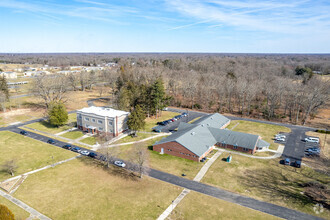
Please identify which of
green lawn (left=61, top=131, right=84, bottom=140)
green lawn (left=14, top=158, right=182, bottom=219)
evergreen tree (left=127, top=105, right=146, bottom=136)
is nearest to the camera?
green lawn (left=14, top=158, right=182, bottom=219)

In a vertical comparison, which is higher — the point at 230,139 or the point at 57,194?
the point at 230,139

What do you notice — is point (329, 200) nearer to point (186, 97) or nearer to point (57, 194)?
point (57, 194)

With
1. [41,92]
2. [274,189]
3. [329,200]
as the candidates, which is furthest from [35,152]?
[329,200]

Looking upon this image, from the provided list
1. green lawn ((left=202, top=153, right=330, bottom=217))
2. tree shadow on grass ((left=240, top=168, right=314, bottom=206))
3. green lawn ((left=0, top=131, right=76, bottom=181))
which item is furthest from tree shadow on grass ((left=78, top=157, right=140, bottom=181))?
tree shadow on grass ((left=240, top=168, right=314, bottom=206))

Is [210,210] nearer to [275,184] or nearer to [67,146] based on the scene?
[275,184]

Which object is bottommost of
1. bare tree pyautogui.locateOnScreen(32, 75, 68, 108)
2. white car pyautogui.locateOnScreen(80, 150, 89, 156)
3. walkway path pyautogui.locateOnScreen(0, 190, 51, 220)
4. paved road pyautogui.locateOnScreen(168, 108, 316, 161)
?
walkway path pyautogui.locateOnScreen(0, 190, 51, 220)

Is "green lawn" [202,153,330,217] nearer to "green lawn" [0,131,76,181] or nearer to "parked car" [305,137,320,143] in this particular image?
"parked car" [305,137,320,143]

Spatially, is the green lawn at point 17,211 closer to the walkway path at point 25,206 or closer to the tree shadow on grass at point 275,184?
the walkway path at point 25,206
